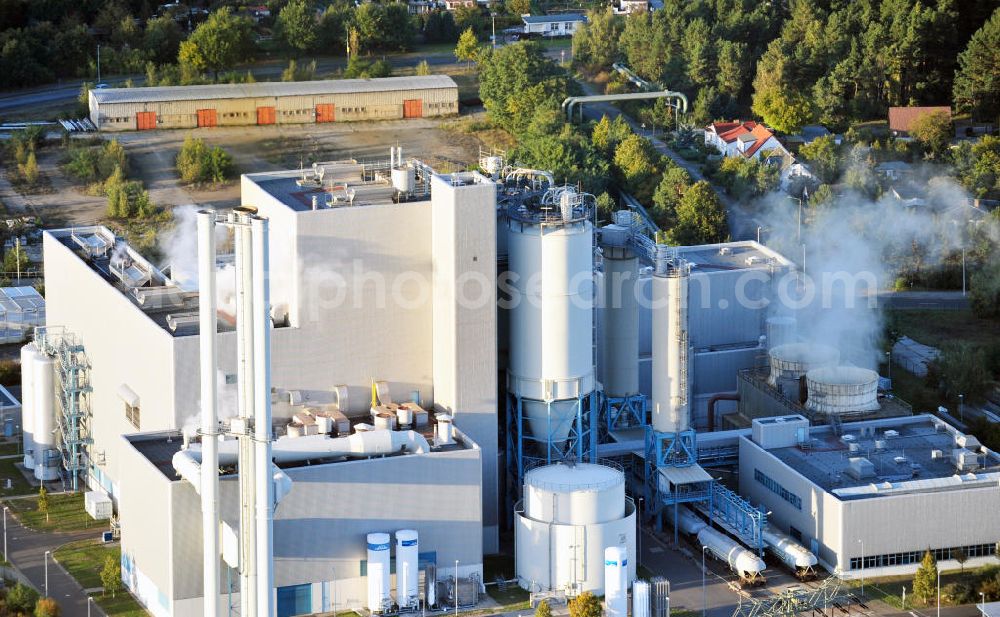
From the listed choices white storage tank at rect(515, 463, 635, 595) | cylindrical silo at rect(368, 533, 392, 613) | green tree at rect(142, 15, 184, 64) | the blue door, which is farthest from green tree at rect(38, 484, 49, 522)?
green tree at rect(142, 15, 184, 64)

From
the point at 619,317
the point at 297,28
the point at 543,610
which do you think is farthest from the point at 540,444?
the point at 297,28

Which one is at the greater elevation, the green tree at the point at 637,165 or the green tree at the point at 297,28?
the green tree at the point at 297,28

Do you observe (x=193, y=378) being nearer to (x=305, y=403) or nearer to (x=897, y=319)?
(x=305, y=403)

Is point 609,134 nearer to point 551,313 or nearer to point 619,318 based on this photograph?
point 619,318

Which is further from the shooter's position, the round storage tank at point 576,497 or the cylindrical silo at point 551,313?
the cylindrical silo at point 551,313

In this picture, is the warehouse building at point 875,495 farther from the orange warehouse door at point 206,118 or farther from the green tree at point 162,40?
the green tree at point 162,40

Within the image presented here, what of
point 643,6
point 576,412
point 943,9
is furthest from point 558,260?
point 643,6

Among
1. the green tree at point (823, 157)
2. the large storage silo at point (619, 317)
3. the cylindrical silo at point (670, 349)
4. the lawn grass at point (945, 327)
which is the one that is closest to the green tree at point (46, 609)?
the cylindrical silo at point (670, 349)
